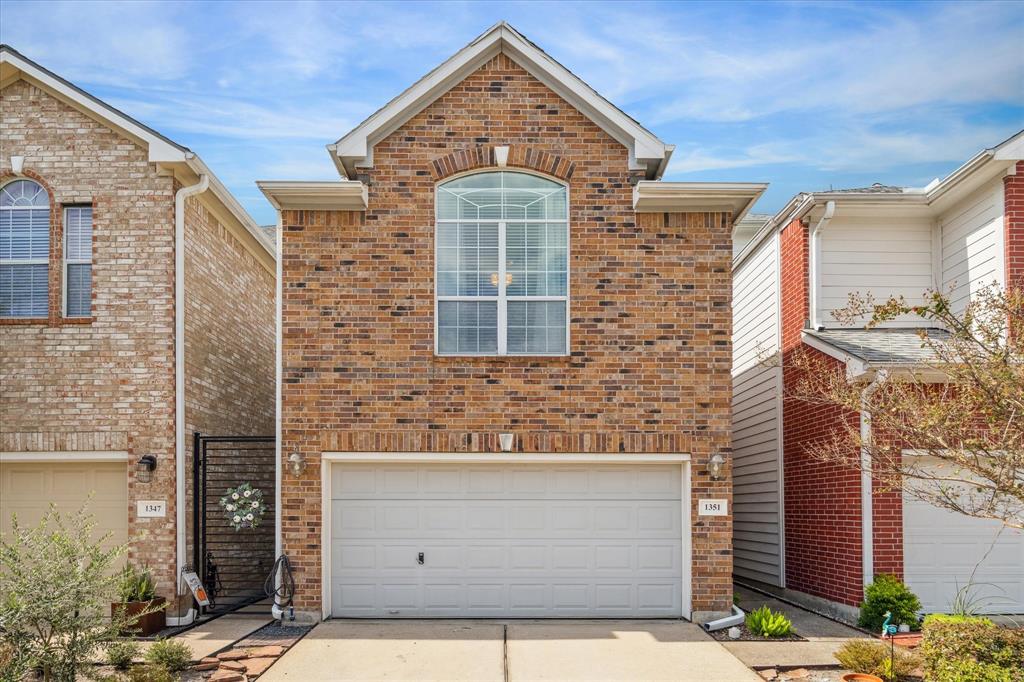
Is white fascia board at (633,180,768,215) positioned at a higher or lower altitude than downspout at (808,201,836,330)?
higher

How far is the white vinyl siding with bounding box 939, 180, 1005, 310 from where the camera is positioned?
38.4 feet

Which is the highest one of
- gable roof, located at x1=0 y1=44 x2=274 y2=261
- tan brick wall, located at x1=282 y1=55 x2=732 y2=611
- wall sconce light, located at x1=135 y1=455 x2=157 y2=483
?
gable roof, located at x1=0 y1=44 x2=274 y2=261

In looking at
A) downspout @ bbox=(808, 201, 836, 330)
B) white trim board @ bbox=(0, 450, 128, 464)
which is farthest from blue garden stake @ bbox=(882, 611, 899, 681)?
white trim board @ bbox=(0, 450, 128, 464)

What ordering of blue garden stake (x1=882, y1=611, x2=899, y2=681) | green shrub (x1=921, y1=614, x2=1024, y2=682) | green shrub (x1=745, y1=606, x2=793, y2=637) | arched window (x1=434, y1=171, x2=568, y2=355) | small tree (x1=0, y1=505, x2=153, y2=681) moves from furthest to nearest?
arched window (x1=434, y1=171, x2=568, y2=355) → green shrub (x1=745, y1=606, x2=793, y2=637) → blue garden stake (x1=882, y1=611, x2=899, y2=681) → green shrub (x1=921, y1=614, x2=1024, y2=682) → small tree (x1=0, y1=505, x2=153, y2=681)

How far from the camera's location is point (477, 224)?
11.5 meters

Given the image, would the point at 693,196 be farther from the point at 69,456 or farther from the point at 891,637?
the point at 69,456

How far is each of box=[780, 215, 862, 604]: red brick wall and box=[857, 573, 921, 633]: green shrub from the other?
1.22 feet

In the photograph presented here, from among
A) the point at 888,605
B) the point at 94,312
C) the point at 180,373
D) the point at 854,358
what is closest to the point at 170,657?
the point at 180,373

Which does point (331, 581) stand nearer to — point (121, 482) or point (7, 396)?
point (121, 482)

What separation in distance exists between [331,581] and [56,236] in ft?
18.6

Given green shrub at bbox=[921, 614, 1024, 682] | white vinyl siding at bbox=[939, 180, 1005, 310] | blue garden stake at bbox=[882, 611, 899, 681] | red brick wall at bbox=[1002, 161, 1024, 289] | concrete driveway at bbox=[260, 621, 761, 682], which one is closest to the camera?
green shrub at bbox=[921, 614, 1024, 682]

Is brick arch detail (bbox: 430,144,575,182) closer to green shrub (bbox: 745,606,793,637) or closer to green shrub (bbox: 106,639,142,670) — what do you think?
green shrub (bbox: 745,606,793,637)

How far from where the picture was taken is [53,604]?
739 cm

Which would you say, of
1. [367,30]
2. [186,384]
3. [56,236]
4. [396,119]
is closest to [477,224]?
[396,119]
